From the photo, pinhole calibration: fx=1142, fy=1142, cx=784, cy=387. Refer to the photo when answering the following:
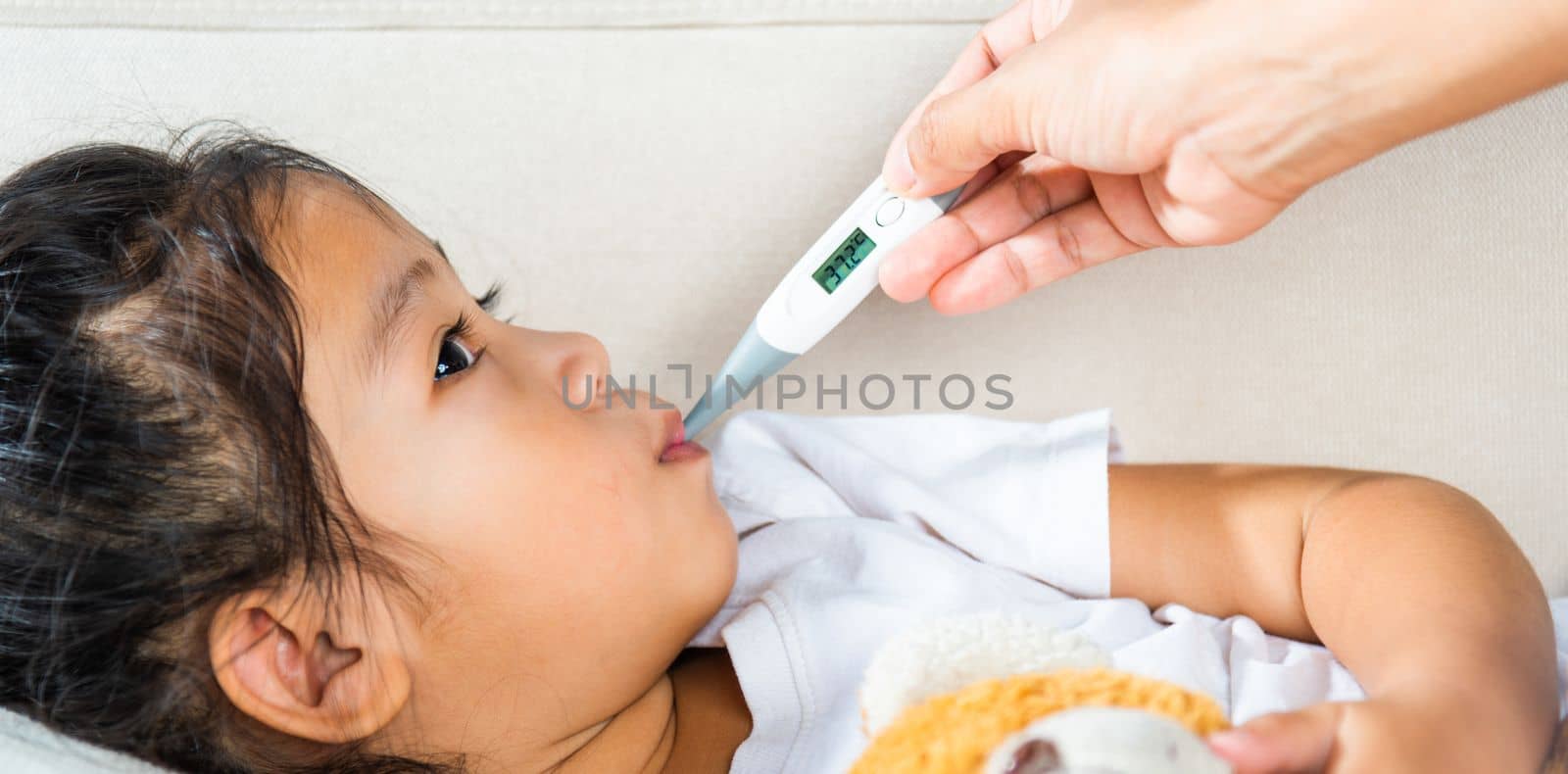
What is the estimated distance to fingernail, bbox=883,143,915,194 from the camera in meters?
0.90

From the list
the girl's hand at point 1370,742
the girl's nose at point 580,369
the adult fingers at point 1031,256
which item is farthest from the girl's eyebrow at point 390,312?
the girl's hand at point 1370,742

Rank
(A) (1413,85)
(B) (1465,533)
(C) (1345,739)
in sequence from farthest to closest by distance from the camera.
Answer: (B) (1465,533), (A) (1413,85), (C) (1345,739)

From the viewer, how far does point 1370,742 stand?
1.84 ft

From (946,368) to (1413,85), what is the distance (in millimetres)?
510

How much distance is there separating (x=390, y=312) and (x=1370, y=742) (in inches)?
24.4

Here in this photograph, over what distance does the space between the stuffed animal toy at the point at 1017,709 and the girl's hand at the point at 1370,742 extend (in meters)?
0.02

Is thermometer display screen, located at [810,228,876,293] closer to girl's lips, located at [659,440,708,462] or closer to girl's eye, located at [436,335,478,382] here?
girl's lips, located at [659,440,708,462]

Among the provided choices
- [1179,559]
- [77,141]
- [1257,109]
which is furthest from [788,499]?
[77,141]

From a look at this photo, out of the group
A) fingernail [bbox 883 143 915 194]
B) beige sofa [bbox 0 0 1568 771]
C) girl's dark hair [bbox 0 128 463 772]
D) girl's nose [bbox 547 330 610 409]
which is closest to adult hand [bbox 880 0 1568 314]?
fingernail [bbox 883 143 915 194]

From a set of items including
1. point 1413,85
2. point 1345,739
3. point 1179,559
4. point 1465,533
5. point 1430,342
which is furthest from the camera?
point 1430,342

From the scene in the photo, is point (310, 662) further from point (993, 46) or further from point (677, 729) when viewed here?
point (993, 46)

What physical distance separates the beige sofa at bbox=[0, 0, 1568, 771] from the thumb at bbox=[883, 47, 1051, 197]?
21 centimetres

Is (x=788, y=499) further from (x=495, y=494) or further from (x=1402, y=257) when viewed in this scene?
(x=1402, y=257)

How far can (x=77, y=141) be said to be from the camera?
1.09m
